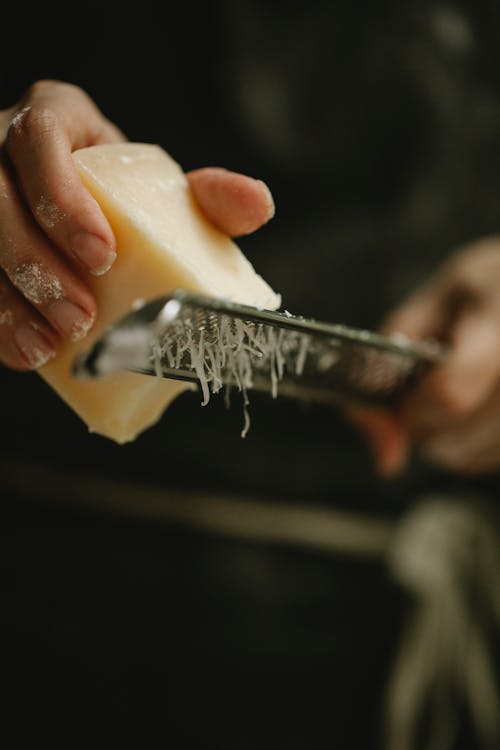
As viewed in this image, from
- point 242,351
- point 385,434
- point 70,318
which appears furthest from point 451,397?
point 70,318

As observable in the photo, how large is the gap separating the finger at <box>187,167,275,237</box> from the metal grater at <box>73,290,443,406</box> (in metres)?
0.10

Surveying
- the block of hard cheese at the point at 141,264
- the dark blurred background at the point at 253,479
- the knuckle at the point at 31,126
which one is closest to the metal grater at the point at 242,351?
the block of hard cheese at the point at 141,264

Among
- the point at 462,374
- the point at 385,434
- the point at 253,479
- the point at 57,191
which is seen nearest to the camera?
the point at 57,191

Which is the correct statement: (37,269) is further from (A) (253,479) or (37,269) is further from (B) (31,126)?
(A) (253,479)

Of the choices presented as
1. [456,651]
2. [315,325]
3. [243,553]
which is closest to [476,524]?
[456,651]

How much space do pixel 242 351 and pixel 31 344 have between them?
0.17 m

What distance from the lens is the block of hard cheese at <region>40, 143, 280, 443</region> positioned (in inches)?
22.0

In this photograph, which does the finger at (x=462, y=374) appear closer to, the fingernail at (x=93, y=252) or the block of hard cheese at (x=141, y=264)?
the block of hard cheese at (x=141, y=264)

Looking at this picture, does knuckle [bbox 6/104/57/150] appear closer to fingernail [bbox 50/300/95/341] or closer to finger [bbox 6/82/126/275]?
finger [bbox 6/82/126/275]

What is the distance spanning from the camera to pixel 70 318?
0.57m

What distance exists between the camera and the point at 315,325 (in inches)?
22.7

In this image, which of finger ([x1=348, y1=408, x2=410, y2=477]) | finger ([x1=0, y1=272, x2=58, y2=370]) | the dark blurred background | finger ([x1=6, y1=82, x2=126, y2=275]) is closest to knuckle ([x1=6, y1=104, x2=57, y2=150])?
finger ([x1=6, y1=82, x2=126, y2=275])

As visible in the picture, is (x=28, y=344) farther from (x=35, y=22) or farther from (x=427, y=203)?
(x=427, y=203)

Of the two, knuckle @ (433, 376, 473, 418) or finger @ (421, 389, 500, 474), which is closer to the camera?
knuckle @ (433, 376, 473, 418)
